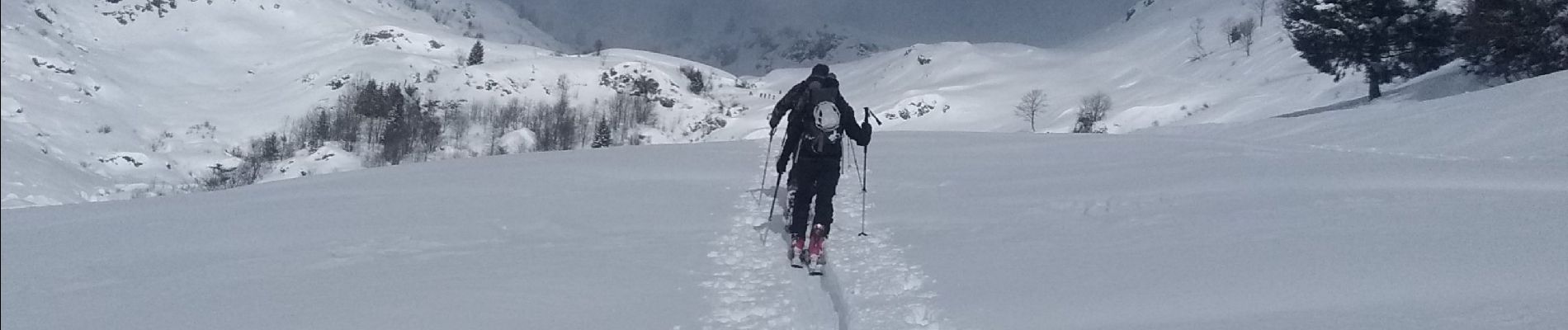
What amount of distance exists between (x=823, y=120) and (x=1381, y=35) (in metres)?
22.7

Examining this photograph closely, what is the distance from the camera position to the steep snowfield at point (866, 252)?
464 centimetres

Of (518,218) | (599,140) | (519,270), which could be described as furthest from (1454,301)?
(599,140)

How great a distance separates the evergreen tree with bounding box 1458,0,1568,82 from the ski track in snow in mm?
18946

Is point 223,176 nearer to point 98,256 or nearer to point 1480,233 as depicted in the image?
point 98,256

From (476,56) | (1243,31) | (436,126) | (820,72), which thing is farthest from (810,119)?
(476,56)

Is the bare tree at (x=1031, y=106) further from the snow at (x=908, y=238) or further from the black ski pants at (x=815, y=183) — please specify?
the black ski pants at (x=815, y=183)

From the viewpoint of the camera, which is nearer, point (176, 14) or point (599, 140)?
point (599, 140)

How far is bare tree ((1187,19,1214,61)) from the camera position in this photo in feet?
154

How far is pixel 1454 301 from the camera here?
4.06m

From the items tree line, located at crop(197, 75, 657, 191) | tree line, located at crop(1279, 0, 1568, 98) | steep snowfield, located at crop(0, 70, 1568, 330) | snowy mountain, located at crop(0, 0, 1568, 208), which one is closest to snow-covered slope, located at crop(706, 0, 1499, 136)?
snowy mountain, located at crop(0, 0, 1568, 208)

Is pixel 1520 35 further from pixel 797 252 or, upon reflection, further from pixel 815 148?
pixel 797 252

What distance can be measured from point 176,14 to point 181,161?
71.8 ft

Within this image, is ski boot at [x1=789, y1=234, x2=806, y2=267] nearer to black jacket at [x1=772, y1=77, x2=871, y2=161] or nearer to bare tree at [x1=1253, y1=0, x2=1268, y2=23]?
black jacket at [x1=772, y1=77, x2=871, y2=161]

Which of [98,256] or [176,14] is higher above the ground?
[176,14]
